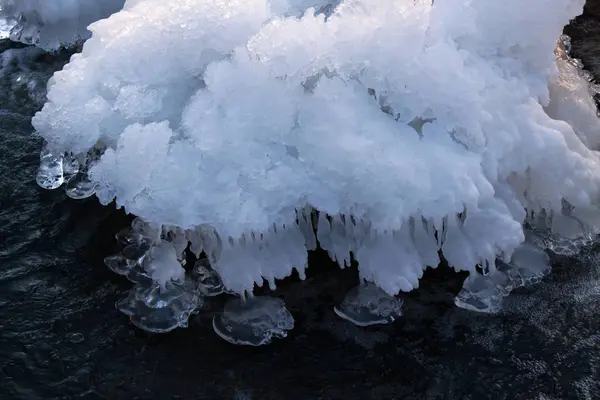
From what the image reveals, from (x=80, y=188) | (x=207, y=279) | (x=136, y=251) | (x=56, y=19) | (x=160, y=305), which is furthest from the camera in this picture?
(x=56, y=19)

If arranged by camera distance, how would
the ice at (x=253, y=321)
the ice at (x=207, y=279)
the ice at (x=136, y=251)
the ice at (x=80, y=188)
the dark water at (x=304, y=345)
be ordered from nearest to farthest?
the dark water at (x=304, y=345)
the ice at (x=253, y=321)
the ice at (x=207, y=279)
the ice at (x=136, y=251)
the ice at (x=80, y=188)

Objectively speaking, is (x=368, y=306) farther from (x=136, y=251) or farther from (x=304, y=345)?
(x=136, y=251)

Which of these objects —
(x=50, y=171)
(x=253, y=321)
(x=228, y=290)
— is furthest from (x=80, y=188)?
(x=253, y=321)

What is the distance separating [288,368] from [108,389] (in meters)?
0.73

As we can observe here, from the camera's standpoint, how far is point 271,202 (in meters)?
3.32

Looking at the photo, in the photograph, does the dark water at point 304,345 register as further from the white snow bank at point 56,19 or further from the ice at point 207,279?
the white snow bank at point 56,19

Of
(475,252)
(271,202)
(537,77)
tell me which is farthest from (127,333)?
(537,77)

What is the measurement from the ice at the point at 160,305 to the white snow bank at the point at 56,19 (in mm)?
2864

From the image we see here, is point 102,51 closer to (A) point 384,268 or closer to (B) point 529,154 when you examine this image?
(A) point 384,268

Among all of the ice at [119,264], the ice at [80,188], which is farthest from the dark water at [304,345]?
the ice at [80,188]

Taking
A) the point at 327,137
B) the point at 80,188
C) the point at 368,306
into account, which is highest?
the point at 327,137

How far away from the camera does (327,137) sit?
3314mm

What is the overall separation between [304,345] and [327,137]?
2.93ft

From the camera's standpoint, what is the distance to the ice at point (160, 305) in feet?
11.0
